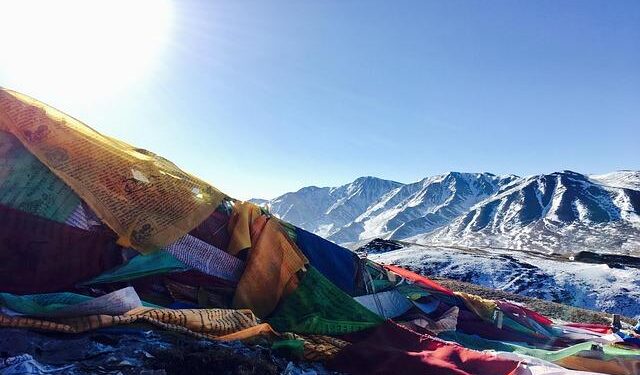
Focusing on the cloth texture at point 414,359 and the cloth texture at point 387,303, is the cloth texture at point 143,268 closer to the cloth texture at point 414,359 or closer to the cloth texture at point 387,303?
the cloth texture at point 414,359

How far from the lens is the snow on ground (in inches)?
1228

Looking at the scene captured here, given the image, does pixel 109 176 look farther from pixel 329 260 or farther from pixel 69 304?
pixel 329 260

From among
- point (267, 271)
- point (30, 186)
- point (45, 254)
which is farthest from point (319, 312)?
point (30, 186)

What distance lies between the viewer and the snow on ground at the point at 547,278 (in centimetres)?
3119

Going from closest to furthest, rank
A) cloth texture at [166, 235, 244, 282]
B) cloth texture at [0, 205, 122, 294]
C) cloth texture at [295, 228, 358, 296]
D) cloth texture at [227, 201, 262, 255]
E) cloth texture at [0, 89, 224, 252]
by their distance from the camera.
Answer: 1. cloth texture at [0, 205, 122, 294]
2. cloth texture at [0, 89, 224, 252]
3. cloth texture at [166, 235, 244, 282]
4. cloth texture at [227, 201, 262, 255]
5. cloth texture at [295, 228, 358, 296]

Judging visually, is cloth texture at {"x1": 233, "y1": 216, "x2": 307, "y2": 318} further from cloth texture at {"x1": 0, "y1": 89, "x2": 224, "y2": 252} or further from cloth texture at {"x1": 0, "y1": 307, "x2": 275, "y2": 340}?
cloth texture at {"x1": 0, "y1": 307, "x2": 275, "y2": 340}

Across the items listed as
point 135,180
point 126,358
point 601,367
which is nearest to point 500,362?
point 601,367

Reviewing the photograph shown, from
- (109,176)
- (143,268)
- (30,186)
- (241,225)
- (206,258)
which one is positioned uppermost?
(109,176)

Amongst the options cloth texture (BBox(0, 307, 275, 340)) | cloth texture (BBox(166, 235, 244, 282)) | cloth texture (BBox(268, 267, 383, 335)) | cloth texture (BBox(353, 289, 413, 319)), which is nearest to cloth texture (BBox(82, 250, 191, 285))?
cloth texture (BBox(166, 235, 244, 282))

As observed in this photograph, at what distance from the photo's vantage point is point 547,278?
35562 mm

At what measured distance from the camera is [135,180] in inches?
276

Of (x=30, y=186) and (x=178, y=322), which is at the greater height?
(x=30, y=186)

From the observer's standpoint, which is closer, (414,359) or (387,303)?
(414,359)

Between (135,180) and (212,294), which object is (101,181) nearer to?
(135,180)
